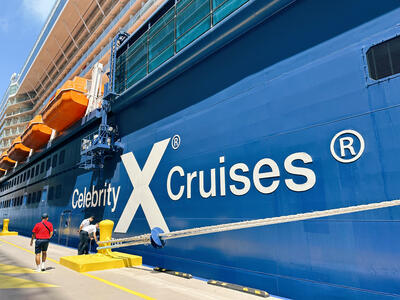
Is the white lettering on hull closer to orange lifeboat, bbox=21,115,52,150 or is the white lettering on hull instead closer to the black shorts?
the black shorts

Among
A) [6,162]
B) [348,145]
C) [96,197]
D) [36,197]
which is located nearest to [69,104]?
[96,197]

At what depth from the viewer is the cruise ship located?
3996 millimetres

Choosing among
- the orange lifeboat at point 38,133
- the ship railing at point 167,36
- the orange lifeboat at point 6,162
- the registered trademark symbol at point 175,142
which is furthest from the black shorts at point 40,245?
the orange lifeboat at point 6,162

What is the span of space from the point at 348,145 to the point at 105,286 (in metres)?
5.74

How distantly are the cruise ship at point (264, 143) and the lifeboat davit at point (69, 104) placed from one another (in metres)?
3.37

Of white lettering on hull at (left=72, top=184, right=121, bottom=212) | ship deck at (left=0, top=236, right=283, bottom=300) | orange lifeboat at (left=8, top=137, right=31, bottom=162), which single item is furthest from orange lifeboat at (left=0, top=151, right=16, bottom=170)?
ship deck at (left=0, top=236, right=283, bottom=300)

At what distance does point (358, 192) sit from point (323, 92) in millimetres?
1902

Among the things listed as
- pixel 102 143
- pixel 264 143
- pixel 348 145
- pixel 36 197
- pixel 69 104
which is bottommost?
pixel 36 197

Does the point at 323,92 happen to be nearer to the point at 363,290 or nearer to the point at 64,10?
the point at 363,290

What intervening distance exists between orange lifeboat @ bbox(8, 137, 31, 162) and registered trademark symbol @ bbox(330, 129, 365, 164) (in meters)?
29.5

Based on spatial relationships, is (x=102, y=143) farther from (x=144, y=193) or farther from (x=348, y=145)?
(x=348, y=145)

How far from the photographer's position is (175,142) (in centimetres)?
770

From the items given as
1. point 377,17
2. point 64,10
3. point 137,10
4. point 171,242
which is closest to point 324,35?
point 377,17

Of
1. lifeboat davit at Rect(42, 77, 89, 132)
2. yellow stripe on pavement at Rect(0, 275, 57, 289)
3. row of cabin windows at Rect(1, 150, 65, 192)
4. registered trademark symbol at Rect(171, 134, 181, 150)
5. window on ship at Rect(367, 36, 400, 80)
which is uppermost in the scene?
lifeboat davit at Rect(42, 77, 89, 132)
